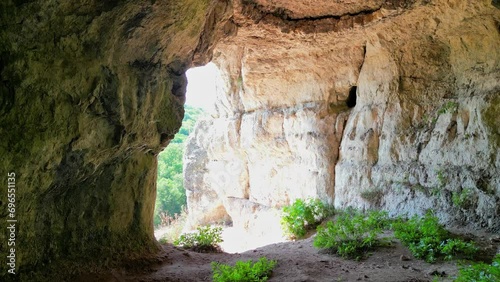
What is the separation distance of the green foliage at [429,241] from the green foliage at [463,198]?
479 mm

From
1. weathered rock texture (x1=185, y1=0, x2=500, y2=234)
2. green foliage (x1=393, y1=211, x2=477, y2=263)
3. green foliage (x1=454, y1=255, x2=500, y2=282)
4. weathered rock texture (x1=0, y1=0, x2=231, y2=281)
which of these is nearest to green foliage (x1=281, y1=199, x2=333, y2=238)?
weathered rock texture (x1=185, y1=0, x2=500, y2=234)

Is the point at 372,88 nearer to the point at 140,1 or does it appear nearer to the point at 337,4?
the point at 337,4

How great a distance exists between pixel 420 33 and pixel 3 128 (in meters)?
6.48

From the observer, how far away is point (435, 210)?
19.7 feet

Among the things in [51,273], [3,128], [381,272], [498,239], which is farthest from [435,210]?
[3,128]

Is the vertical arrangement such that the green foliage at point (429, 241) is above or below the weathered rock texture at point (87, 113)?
below

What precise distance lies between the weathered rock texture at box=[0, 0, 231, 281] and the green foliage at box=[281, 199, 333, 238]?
3.39 meters

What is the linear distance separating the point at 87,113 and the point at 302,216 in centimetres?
554

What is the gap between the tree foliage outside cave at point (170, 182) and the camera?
1271 inches

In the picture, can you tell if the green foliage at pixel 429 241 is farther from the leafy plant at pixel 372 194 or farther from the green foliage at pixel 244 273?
the green foliage at pixel 244 273

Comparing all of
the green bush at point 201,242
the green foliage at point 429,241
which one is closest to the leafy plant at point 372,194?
the green foliage at point 429,241

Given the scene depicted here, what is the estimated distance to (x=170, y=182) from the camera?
32969 millimetres

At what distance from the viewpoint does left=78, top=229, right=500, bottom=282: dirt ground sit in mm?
4375

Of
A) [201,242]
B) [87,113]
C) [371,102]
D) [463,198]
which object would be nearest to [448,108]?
[463,198]
